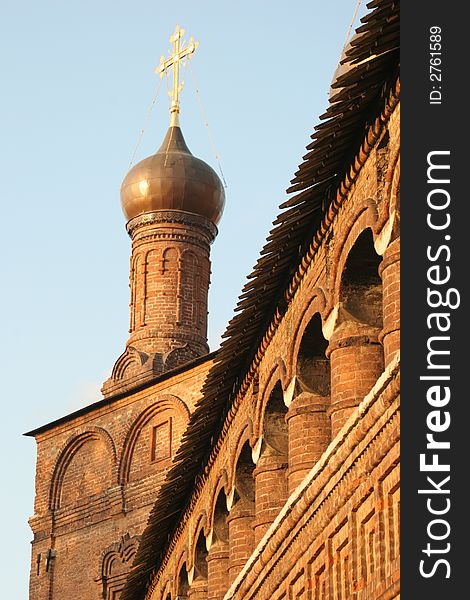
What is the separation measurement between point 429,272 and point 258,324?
238 inches

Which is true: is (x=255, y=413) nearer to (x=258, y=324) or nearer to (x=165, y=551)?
(x=258, y=324)

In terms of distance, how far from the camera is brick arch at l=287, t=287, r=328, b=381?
38.4 feet

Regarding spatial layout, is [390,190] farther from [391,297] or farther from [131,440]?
[131,440]

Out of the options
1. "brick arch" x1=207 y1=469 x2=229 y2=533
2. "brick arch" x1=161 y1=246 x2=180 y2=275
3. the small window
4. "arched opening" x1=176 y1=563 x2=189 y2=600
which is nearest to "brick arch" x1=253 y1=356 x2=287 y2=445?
"brick arch" x1=207 y1=469 x2=229 y2=533

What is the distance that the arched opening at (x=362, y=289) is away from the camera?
11.2 meters

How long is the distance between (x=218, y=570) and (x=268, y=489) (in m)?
2.58

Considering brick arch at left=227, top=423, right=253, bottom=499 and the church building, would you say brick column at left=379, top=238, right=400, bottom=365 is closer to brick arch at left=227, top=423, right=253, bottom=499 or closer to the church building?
the church building

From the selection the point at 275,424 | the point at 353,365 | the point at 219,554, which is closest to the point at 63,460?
the point at 219,554

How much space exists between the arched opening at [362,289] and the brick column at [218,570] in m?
4.97

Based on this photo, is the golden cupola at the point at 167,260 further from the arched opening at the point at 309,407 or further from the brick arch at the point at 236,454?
the arched opening at the point at 309,407

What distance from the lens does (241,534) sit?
14570mm

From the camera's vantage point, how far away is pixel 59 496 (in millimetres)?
28250

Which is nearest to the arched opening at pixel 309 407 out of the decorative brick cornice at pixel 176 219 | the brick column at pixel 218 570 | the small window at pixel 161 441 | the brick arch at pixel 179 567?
the brick column at pixel 218 570

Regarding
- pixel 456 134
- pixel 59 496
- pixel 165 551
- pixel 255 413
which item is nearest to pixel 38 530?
pixel 59 496
